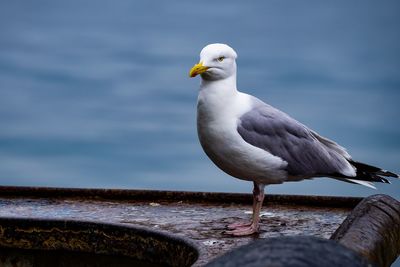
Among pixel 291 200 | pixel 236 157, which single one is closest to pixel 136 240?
pixel 236 157

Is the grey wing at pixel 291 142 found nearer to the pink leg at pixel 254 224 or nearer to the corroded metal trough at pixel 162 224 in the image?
the pink leg at pixel 254 224

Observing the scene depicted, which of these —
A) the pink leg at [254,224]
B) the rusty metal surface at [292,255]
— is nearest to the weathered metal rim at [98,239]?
the pink leg at [254,224]

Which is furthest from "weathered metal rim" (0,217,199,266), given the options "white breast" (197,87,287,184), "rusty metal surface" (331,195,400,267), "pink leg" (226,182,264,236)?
"rusty metal surface" (331,195,400,267)

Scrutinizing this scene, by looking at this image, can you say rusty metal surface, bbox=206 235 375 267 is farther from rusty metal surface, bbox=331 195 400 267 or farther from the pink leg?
the pink leg

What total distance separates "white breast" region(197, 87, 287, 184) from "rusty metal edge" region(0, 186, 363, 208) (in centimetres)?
122

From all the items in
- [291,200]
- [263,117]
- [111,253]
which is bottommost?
[111,253]

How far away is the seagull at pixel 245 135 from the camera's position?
509 centimetres

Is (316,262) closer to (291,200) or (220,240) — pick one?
(220,240)

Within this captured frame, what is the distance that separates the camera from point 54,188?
696 cm

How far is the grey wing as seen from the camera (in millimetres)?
5198

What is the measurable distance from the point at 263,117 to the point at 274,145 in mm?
197

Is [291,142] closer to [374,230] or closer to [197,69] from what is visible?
[197,69]

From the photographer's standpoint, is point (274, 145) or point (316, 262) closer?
point (316, 262)

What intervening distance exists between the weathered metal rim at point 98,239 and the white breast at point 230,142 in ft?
2.46
